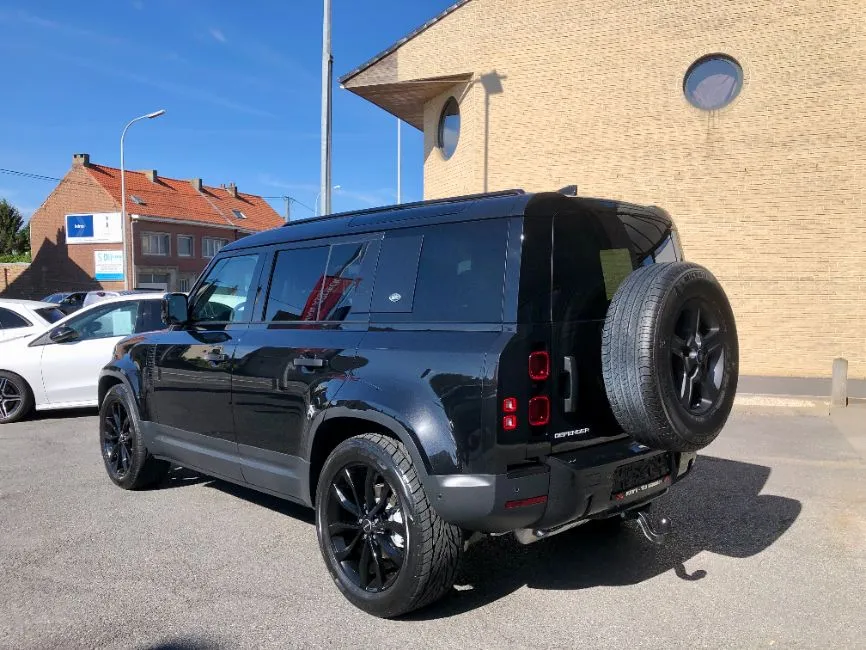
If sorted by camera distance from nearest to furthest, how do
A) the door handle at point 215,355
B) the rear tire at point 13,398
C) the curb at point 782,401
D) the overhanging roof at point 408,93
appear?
the door handle at point 215,355
the rear tire at point 13,398
the curb at point 782,401
the overhanging roof at point 408,93

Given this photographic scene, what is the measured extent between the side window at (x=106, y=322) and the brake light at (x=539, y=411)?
7334mm

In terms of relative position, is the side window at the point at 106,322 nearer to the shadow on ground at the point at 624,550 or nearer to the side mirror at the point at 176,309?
the side mirror at the point at 176,309

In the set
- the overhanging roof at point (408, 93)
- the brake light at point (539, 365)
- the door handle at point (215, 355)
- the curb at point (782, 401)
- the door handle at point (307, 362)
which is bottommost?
the curb at point (782, 401)

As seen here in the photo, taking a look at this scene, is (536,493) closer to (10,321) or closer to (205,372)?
(205,372)

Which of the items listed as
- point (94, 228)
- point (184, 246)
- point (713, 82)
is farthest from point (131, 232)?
point (713, 82)

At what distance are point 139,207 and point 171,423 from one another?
151 feet

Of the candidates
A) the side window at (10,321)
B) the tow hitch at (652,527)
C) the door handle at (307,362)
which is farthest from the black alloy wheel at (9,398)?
the tow hitch at (652,527)

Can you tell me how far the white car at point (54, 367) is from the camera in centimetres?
878

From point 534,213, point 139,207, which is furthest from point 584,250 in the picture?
point 139,207

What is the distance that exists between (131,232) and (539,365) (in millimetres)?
46437

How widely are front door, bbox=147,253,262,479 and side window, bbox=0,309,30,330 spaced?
17.5ft

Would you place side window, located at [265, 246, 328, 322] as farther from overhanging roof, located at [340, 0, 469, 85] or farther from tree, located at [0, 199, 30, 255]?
tree, located at [0, 199, 30, 255]

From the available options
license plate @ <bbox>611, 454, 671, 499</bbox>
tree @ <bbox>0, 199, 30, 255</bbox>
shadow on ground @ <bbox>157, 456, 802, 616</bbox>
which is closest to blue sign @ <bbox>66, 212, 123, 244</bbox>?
tree @ <bbox>0, 199, 30, 255</bbox>

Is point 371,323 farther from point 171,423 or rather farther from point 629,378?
point 171,423
